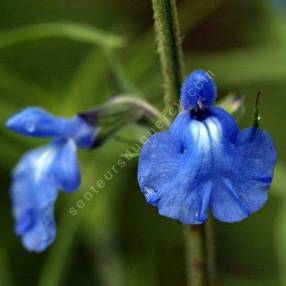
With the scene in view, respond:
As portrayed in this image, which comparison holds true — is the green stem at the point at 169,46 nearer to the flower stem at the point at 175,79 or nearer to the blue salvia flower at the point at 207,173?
the flower stem at the point at 175,79

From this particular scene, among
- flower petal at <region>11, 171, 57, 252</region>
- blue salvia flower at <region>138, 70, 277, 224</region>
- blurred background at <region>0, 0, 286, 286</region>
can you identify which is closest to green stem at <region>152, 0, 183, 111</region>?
blue salvia flower at <region>138, 70, 277, 224</region>

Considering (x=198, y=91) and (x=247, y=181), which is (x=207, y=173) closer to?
(x=247, y=181)

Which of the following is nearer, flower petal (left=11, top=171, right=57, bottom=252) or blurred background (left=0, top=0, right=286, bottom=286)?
flower petal (left=11, top=171, right=57, bottom=252)

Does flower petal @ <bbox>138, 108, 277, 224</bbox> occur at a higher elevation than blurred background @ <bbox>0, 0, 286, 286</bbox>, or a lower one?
lower

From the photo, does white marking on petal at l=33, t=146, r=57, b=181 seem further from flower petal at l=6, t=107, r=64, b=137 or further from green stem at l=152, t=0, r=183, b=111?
green stem at l=152, t=0, r=183, b=111

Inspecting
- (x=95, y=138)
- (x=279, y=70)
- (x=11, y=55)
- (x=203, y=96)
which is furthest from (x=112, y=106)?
(x=11, y=55)
